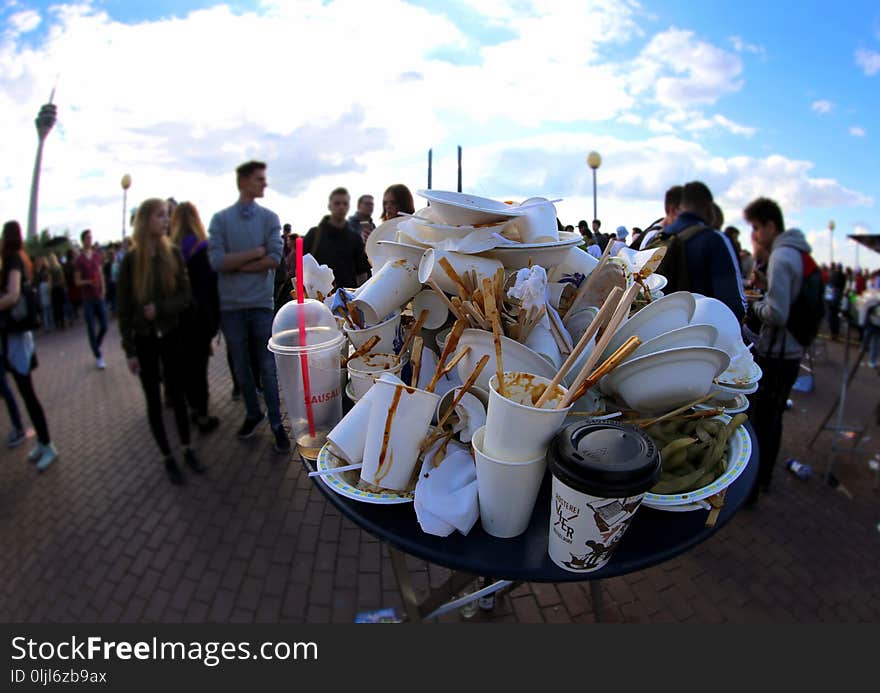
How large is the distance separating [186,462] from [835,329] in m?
11.1

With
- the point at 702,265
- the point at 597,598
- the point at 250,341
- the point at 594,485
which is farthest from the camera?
the point at 250,341

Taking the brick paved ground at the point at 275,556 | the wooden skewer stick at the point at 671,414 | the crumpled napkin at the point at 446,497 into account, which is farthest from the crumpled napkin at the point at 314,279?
the brick paved ground at the point at 275,556

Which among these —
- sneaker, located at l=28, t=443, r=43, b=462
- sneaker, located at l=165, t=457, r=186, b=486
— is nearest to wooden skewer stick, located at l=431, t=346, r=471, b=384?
sneaker, located at l=165, t=457, r=186, b=486

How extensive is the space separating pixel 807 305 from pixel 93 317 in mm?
9065

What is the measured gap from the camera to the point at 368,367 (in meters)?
1.54

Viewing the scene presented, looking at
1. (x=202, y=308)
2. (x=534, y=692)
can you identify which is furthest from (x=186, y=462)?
(x=534, y=692)

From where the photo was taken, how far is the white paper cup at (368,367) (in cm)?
151

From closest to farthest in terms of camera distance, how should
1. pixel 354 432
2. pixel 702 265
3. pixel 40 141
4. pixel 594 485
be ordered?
pixel 594 485 < pixel 354 432 < pixel 702 265 < pixel 40 141

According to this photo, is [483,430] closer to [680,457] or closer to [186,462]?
[680,457]

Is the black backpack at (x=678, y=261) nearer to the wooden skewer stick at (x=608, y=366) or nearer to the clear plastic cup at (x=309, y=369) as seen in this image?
the wooden skewer stick at (x=608, y=366)

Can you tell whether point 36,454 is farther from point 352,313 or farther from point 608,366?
point 608,366

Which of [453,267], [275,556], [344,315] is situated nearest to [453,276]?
[453,267]

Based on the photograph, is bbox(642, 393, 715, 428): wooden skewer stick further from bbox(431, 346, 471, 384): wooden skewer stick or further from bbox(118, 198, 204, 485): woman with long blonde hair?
bbox(118, 198, 204, 485): woman with long blonde hair

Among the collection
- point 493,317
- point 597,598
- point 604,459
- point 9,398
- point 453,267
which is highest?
point 453,267
